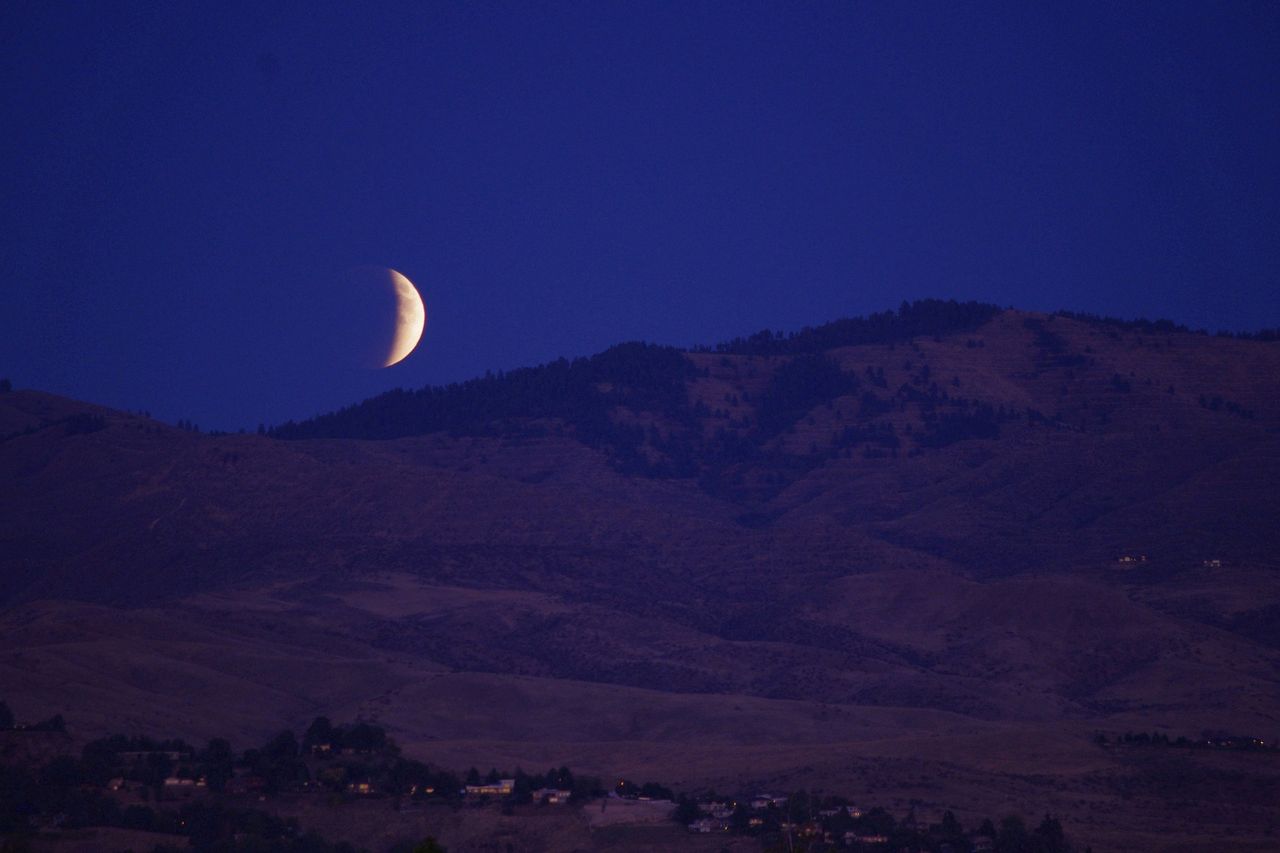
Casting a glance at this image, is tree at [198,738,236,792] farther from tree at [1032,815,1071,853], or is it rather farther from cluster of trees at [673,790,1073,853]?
tree at [1032,815,1071,853]

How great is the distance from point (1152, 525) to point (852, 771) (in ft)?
192

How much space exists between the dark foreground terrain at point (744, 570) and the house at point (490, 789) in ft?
22.1

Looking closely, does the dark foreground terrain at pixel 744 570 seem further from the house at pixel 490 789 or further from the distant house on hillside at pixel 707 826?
the distant house on hillside at pixel 707 826

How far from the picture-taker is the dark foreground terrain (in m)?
65.3

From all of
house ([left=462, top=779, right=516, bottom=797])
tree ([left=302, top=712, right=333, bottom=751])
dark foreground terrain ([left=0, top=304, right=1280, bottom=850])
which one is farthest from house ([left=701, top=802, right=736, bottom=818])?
tree ([left=302, top=712, right=333, bottom=751])

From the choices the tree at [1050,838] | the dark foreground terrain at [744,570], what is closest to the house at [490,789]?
the dark foreground terrain at [744,570]

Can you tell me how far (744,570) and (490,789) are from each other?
58.6 m

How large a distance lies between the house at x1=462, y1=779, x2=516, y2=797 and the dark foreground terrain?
22.1 ft

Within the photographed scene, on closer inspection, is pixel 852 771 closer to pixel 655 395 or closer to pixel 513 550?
pixel 513 550

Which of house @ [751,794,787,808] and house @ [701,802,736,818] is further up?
house @ [751,794,787,808]

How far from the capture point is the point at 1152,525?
362 feet

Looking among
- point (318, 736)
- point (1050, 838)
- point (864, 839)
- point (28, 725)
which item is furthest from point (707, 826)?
point (28, 725)

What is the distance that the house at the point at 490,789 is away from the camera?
172ft

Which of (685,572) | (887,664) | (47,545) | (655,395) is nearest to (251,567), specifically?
(47,545)
